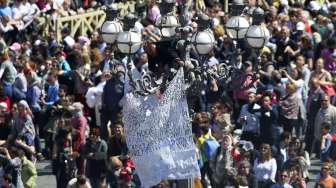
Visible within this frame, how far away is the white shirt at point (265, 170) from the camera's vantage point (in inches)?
1272

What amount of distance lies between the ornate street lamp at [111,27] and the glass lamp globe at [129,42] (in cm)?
57

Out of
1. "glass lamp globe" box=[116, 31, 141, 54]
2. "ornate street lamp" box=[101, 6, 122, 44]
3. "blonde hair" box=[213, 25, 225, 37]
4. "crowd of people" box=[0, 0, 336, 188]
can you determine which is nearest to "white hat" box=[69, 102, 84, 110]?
"crowd of people" box=[0, 0, 336, 188]

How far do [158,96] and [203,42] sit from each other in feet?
3.14

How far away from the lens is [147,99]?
27172 millimetres

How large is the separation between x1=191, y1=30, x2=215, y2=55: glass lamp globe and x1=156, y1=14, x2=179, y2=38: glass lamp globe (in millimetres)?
573

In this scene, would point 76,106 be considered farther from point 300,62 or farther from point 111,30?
point 111,30

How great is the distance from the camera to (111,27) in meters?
27.8

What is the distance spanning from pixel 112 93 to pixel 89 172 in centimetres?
314

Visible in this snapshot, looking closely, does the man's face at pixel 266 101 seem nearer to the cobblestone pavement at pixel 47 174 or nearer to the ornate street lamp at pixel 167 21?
the cobblestone pavement at pixel 47 174

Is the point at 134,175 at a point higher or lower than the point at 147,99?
→ lower

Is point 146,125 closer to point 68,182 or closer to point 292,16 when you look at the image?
point 68,182

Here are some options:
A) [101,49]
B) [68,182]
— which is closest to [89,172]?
[68,182]

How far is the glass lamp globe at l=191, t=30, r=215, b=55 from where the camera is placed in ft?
88.9

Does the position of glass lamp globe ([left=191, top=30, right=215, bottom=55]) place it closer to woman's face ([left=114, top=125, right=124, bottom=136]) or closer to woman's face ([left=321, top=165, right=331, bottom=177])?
woman's face ([left=321, top=165, right=331, bottom=177])
